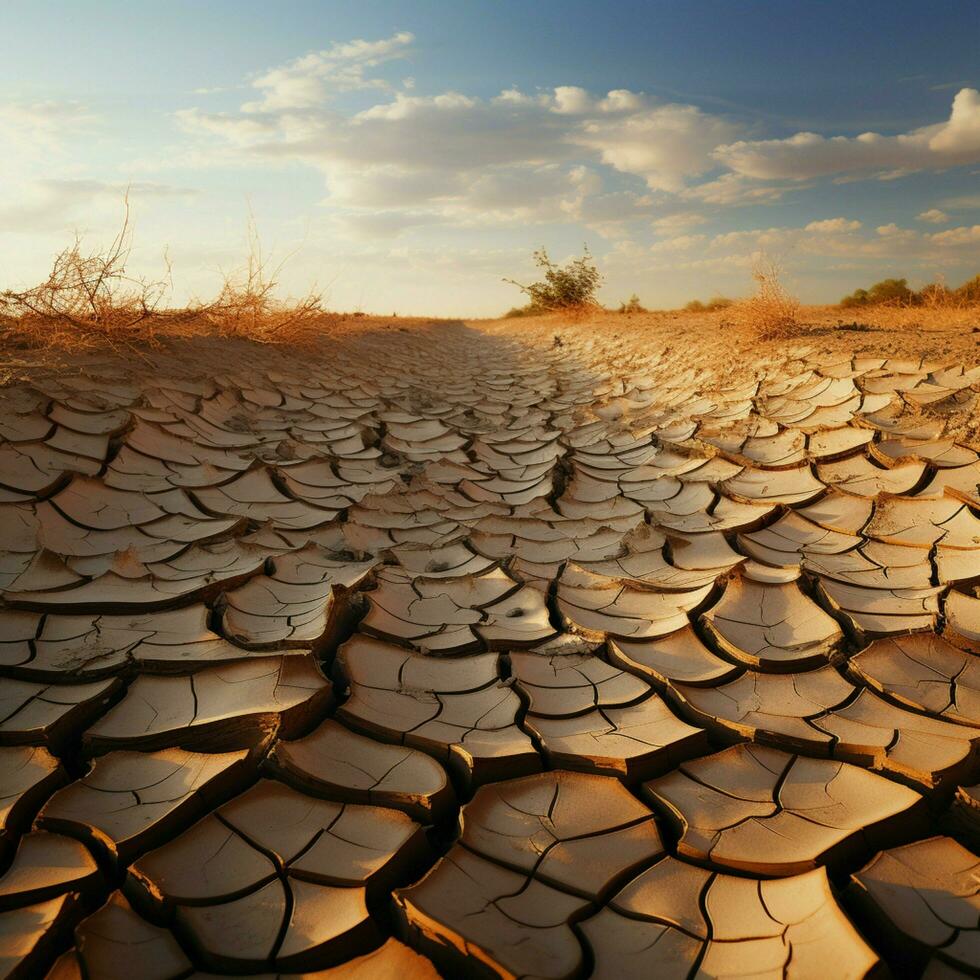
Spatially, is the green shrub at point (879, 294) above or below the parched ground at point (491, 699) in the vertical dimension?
above

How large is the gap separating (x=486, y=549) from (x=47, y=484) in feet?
5.22

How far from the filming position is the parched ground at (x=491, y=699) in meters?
1.01

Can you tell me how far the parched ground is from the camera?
1.01 metres

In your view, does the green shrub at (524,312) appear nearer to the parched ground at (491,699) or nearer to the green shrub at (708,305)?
the green shrub at (708,305)

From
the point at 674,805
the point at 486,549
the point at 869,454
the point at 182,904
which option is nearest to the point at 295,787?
the point at 182,904

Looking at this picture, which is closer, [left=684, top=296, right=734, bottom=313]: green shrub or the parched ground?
the parched ground

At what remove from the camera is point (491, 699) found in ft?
5.12

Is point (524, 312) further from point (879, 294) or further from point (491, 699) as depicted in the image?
point (491, 699)

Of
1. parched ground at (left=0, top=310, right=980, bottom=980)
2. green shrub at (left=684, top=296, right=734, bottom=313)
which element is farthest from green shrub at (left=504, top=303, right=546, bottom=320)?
parched ground at (left=0, top=310, right=980, bottom=980)

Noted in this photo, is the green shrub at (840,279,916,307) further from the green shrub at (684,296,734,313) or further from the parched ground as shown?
the parched ground

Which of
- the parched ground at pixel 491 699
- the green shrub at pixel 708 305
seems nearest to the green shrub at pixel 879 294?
the green shrub at pixel 708 305

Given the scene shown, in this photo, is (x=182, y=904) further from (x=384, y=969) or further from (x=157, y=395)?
(x=157, y=395)

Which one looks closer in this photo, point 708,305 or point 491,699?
point 491,699

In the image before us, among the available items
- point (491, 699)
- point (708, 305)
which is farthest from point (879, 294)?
point (491, 699)
